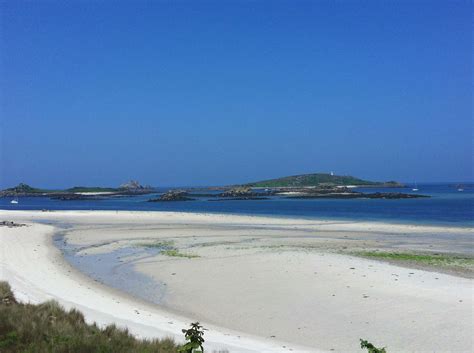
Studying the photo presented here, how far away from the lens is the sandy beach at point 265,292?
8398 mm

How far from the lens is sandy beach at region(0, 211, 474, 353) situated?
8398 mm

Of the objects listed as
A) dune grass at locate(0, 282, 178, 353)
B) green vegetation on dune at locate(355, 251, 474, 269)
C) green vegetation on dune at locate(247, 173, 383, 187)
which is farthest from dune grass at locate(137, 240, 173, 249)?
green vegetation on dune at locate(247, 173, 383, 187)

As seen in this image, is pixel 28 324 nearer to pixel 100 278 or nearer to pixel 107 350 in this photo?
pixel 107 350

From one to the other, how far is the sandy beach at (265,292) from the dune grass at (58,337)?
1.12m

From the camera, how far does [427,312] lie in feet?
31.9

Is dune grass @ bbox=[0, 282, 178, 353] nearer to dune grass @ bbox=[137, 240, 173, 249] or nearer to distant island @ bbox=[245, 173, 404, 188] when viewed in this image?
dune grass @ bbox=[137, 240, 173, 249]

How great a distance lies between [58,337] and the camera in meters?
6.26

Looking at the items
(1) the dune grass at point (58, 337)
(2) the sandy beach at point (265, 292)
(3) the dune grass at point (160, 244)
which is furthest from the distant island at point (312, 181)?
(1) the dune grass at point (58, 337)

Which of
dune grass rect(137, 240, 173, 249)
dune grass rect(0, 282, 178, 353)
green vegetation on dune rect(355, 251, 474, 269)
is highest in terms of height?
dune grass rect(0, 282, 178, 353)

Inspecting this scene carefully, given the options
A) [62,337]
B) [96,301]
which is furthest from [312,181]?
[62,337]

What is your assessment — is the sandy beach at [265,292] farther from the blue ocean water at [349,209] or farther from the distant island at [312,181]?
the distant island at [312,181]

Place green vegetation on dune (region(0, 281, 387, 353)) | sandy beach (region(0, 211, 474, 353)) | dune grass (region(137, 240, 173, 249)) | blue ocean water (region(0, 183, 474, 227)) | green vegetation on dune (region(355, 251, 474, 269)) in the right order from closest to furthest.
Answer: green vegetation on dune (region(0, 281, 387, 353)), sandy beach (region(0, 211, 474, 353)), green vegetation on dune (region(355, 251, 474, 269)), dune grass (region(137, 240, 173, 249)), blue ocean water (region(0, 183, 474, 227))

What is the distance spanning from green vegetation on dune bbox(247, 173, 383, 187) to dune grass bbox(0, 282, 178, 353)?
16146 centimetres

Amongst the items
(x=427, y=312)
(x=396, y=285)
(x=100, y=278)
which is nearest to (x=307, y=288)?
(x=396, y=285)
